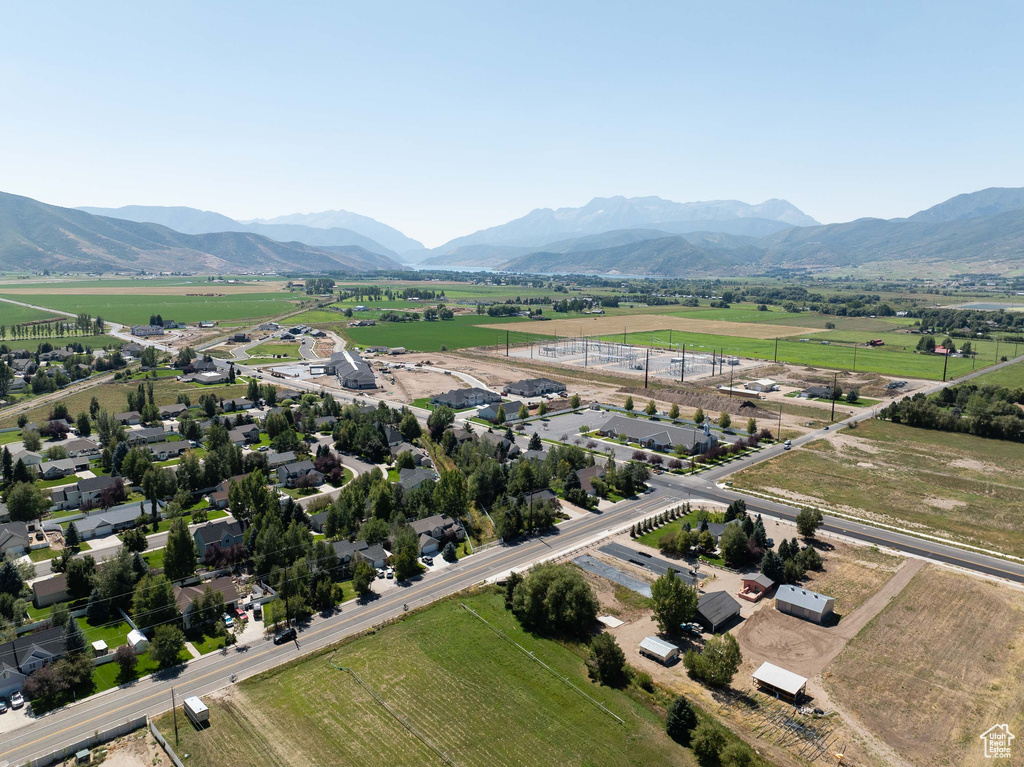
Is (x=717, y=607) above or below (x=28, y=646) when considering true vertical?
below

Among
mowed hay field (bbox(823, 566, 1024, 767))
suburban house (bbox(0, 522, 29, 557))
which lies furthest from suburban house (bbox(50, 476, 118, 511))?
mowed hay field (bbox(823, 566, 1024, 767))

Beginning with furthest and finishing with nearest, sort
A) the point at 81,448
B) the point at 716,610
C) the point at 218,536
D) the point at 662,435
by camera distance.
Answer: the point at 662,435 → the point at 81,448 → the point at 218,536 → the point at 716,610

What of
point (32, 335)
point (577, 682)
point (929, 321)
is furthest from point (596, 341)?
point (32, 335)

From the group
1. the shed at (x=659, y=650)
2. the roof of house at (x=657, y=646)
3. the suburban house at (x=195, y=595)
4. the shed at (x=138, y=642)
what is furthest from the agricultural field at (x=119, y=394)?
the shed at (x=659, y=650)

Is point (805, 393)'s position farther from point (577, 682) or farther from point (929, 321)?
point (929, 321)

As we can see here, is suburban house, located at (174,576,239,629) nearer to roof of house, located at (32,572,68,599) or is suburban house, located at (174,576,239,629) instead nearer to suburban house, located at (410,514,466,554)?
roof of house, located at (32,572,68,599)

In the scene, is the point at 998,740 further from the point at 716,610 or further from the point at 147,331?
the point at 147,331

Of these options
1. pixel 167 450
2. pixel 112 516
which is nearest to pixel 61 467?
pixel 167 450
